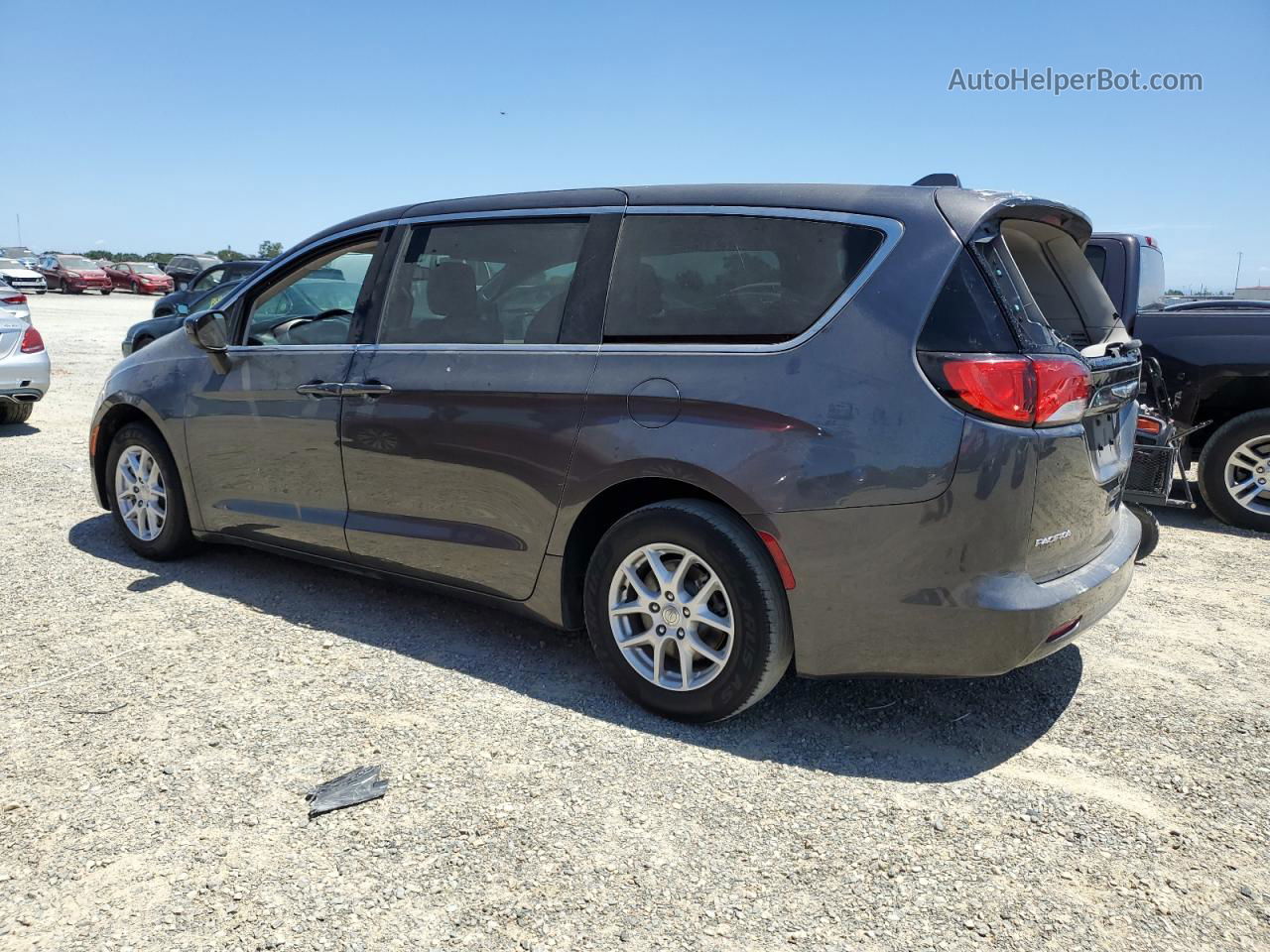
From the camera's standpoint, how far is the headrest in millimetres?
4105

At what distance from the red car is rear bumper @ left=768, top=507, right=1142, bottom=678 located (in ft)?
156

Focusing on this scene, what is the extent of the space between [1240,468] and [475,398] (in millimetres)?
5652

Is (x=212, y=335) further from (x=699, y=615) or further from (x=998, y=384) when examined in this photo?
(x=998, y=384)

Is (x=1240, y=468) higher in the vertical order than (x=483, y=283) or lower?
lower

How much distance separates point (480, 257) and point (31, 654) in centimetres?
248

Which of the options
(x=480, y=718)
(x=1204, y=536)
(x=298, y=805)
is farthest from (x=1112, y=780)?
(x=1204, y=536)

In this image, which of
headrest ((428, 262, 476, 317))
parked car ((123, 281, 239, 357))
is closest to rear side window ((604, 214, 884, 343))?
headrest ((428, 262, 476, 317))

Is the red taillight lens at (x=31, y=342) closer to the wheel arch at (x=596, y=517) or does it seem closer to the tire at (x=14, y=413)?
the tire at (x=14, y=413)

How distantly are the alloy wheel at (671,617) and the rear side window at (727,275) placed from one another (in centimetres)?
79

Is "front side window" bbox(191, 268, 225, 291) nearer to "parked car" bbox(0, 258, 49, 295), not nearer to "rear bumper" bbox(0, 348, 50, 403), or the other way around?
"rear bumper" bbox(0, 348, 50, 403)

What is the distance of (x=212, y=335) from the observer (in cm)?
482

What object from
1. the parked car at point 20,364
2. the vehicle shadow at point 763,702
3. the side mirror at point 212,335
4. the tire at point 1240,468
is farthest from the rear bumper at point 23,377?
the tire at point 1240,468

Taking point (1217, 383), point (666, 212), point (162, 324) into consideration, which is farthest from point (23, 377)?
point (1217, 383)

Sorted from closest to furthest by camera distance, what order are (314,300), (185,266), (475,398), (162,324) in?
(475,398) → (314,300) → (162,324) → (185,266)
